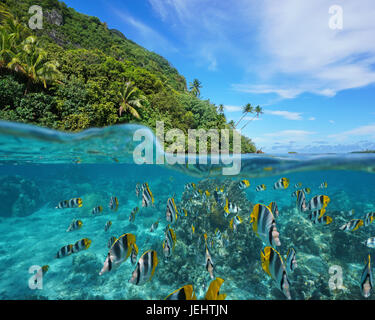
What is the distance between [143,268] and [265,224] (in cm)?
197

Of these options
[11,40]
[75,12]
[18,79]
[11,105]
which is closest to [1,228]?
[11,105]

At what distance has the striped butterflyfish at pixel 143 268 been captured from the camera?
2.89 meters

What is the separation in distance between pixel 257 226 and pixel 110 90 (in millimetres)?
23289

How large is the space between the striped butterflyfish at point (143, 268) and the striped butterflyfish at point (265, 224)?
1.70 m

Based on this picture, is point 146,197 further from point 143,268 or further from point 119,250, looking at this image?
point 143,268

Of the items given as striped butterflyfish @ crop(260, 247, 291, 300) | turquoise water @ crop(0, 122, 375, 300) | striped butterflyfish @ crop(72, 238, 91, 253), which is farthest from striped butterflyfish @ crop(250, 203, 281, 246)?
turquoise water @ crop(0, 122, 375, 300)

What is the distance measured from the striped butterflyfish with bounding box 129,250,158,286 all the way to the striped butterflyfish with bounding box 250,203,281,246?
170 cm

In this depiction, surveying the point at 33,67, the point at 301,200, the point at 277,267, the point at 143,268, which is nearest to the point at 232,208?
the point at 301,200

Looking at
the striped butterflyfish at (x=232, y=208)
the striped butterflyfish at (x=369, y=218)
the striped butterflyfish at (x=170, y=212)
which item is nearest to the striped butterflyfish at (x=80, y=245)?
the striped butterflyfish at (x=170, y=212)

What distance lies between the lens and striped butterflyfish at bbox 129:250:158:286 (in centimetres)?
289

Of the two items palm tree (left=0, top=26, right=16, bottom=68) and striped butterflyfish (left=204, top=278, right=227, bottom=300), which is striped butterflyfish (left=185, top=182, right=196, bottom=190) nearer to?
striped butterflyfish (left=204, top=278, right=227, bottom=300)

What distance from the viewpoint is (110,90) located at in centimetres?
2178
